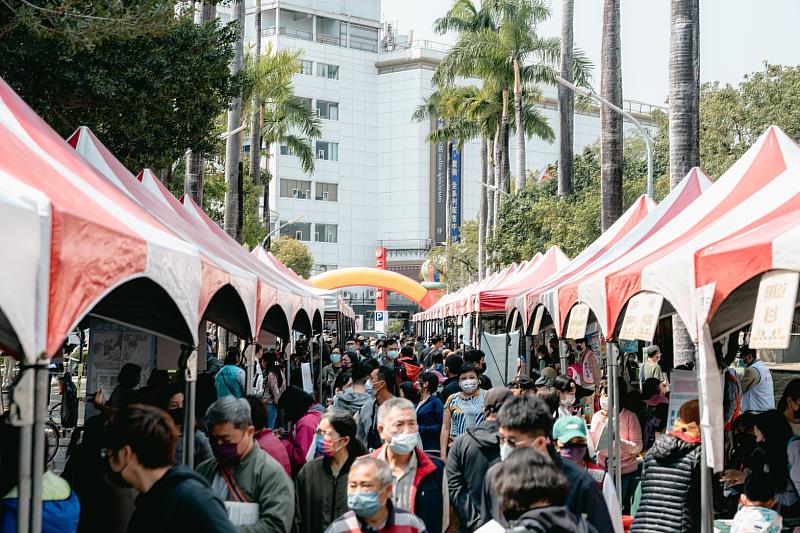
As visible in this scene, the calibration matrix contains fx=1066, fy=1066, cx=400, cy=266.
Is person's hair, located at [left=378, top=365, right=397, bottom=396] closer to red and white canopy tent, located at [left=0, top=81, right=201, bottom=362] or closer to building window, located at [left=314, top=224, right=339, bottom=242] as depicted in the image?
red and white canopy tent, located at [left=0, top=81, right=201, bottom=362]

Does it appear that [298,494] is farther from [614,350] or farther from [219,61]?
[219,61]

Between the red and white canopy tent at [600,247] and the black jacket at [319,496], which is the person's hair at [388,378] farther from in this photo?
the red and white canopy tent at [600,247]

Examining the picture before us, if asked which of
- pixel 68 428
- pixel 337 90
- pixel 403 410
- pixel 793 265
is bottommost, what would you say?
pixel 68 428

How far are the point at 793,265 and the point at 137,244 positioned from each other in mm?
3534

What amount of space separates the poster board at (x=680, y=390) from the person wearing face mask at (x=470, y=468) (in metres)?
2.18

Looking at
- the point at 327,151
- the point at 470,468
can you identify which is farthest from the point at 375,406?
the point at 327,151

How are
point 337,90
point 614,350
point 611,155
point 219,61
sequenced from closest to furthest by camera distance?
point 614,350
point 219,61
point 611,155
point 337,90

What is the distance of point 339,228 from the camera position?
Answer: 95.2 m

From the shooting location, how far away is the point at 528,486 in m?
4.36

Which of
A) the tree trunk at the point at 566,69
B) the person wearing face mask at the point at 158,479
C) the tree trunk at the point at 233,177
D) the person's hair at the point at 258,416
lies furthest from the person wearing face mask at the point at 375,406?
the tree trunk at the point at 566,69

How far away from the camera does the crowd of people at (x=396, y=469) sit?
4.42 m

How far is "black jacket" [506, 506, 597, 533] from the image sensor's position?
423 cm

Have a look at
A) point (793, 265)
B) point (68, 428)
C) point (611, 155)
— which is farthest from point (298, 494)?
point (611, 155)

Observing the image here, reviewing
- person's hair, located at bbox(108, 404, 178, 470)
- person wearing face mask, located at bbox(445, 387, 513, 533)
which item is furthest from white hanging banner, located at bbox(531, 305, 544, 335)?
person's hair, located at bbox(108, 404, 178, 470)
